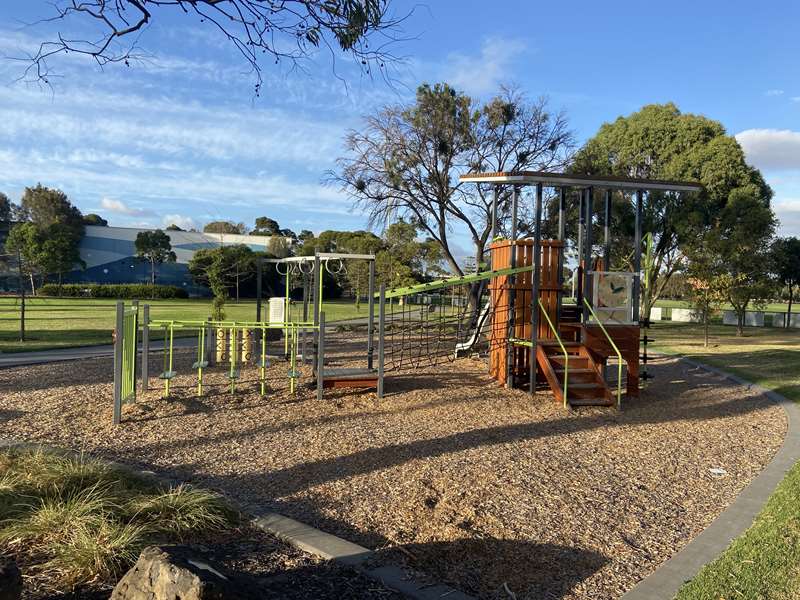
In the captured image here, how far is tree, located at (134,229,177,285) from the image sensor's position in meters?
67.4

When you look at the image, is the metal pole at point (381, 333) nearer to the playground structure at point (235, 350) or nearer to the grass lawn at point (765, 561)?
the playground structure at point (235, 350)

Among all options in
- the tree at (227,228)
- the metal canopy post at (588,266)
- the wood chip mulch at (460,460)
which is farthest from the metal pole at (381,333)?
the tree at (227,228)

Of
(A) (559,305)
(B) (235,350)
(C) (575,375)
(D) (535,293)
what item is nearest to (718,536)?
(C) (575,375)

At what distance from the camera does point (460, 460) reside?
6074 mm

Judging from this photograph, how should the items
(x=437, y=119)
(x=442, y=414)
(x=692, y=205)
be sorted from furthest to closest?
1. (x=692, y=205)
2. (x=437, y=119)
3. (x=442, y=414)

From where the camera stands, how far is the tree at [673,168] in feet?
85.6

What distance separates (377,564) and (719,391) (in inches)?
386

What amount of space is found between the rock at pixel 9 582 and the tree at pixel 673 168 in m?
25.1

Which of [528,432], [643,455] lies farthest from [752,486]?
[528,432]

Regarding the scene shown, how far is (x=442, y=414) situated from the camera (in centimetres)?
830

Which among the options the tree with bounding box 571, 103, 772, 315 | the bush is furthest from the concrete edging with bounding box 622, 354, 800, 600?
the bush

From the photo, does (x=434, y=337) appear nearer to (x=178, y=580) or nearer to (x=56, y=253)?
(x=178, y=580)

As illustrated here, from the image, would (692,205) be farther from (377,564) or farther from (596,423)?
(377,564)

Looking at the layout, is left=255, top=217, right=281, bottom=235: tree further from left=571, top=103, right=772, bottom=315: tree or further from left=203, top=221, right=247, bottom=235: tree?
left=571, top=103, right=772, bottom=315: tree
